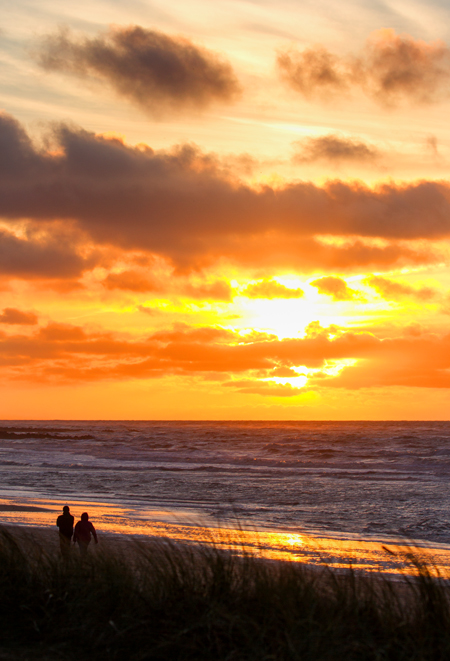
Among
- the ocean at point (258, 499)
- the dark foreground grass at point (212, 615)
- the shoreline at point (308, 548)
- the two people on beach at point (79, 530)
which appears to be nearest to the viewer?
the dark foreground grass at point (212, 615)

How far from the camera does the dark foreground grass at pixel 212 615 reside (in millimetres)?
5371

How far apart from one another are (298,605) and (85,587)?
245 cm

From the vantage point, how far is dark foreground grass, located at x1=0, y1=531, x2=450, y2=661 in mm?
5371

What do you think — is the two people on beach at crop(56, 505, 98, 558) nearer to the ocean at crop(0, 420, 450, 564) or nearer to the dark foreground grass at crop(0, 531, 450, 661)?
the ocean at crop(0, 420, 450, 564)

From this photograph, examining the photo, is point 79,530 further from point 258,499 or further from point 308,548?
point 258,499

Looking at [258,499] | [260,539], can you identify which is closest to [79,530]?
[260,539]

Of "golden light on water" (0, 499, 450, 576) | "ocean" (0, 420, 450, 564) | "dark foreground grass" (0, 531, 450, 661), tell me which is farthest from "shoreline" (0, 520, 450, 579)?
"dark foreground grass" (0, 531, 450, 661)

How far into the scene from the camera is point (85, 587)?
6684 mm

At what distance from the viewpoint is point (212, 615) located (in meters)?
5.79

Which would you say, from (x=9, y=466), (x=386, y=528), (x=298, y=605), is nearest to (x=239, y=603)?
(x=298, y=605)

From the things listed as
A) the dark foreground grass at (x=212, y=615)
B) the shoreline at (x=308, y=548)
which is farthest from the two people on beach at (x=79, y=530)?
the dark foreground grass at (x=212, y=615)

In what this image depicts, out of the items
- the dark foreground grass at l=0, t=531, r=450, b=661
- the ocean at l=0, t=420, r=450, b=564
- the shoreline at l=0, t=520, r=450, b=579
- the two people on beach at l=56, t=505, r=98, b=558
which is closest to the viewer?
the dark foreground grass at l=0, t=531, r=450, b=661

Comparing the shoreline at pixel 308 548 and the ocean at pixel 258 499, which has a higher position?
the shoreline at pixel 308 548

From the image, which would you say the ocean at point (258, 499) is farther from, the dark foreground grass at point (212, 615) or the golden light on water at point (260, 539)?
the dark foreground grass at point (212, 615)
